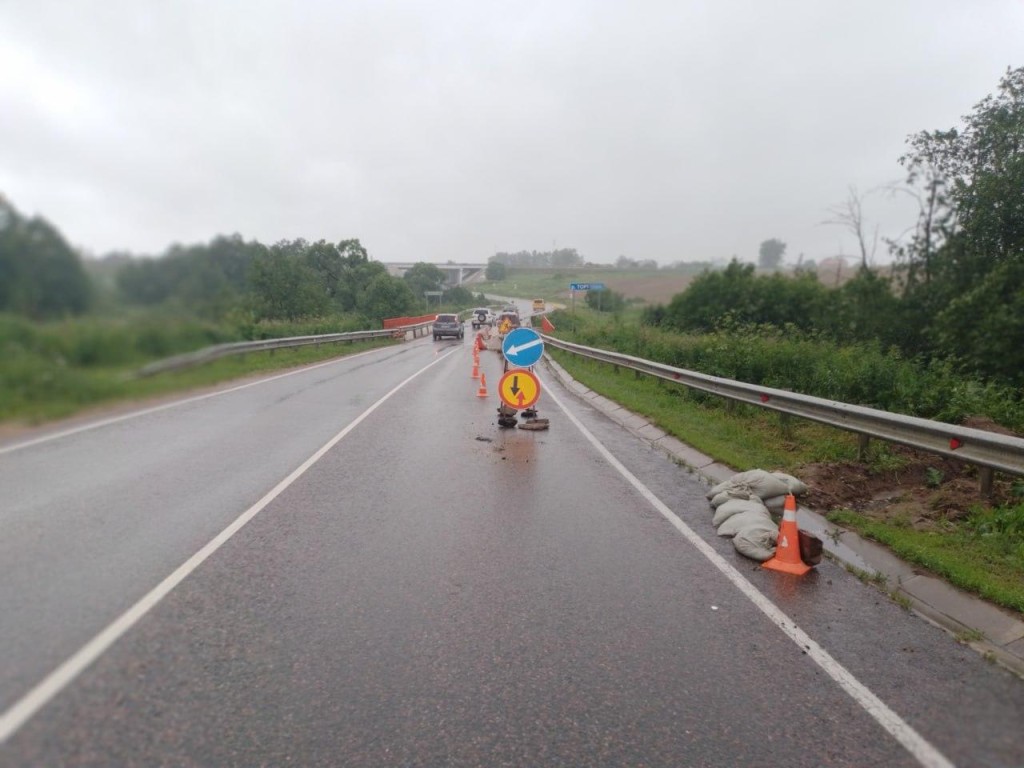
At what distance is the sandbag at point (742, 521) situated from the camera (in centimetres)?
568

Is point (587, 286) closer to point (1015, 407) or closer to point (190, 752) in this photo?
point (1015, 407)

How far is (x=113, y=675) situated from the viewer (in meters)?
3.17

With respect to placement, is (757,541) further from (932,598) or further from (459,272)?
(459,272)

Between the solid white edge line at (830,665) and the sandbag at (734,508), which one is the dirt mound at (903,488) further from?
the solid white edge line at (830,665)

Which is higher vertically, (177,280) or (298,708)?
(177,280)

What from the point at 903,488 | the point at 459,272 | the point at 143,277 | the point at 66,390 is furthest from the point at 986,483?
the point at 459,272

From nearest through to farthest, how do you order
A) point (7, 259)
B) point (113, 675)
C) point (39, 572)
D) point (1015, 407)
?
point (7, 259) → point (113, 675) → point (39, 572) → point (1015, 407)

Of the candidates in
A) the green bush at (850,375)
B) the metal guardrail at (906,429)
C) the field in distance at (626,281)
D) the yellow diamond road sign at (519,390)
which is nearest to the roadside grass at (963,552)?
the metal guardrail at (906,429)

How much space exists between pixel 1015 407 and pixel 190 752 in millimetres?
12067

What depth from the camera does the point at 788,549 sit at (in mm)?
5066

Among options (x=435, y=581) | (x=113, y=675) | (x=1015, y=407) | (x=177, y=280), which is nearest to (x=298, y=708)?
(x=113, y=675)

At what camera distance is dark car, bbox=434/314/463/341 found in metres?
46.8

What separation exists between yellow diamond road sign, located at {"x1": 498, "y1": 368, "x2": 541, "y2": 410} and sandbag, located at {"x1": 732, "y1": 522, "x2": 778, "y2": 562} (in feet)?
19.5

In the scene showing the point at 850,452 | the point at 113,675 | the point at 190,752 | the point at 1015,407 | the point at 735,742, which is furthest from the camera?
the point at 1015,407
